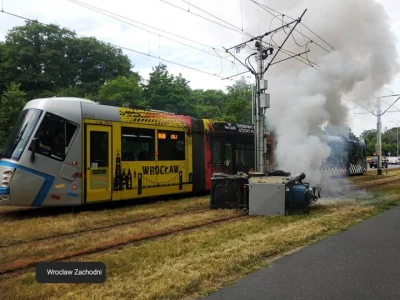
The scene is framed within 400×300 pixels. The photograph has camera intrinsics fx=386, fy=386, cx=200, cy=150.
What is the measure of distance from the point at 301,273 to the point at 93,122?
7123 mm

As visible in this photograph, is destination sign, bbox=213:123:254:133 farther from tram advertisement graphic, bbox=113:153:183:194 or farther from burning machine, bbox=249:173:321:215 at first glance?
burning machine, bbox=249:173:321:215

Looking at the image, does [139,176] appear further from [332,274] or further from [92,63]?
[92,63]

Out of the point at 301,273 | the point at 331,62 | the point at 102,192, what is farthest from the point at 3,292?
the point at 331,62

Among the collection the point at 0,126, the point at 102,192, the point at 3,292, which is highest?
the point at 0,126

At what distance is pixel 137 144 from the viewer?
1134 centimetres

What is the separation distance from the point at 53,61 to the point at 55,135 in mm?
43418

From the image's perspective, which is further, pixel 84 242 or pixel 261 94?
pixel 261 94

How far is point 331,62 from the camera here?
46.0 ft

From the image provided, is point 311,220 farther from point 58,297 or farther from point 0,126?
point 0,126

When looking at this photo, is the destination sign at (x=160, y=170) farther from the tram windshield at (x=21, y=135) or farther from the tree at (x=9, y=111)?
the tree at (x=9, y=111)

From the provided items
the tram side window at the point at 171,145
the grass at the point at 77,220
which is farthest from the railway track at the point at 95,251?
the tram side window at the point at 171,145

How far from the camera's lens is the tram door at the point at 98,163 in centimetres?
1003
